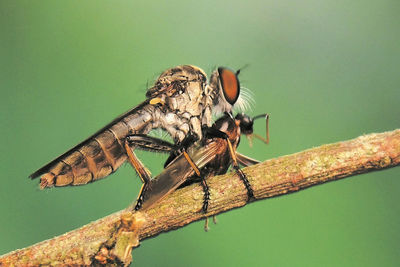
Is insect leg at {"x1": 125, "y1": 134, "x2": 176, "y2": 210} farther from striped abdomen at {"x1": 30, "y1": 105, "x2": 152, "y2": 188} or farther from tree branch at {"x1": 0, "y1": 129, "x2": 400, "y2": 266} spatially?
tree branch at {"x1": 0, "y1": 129, "x2": 400, "y2": 266}

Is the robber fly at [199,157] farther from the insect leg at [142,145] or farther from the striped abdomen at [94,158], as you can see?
the striped abdomen at [94,158]

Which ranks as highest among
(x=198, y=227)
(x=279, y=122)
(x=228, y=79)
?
(x=228, y=79)

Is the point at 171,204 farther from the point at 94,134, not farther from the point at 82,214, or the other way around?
the point at 82,214

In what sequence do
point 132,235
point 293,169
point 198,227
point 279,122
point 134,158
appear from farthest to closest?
point 279,122, point 198,227, point 134,158, point 293,169, point 132,235

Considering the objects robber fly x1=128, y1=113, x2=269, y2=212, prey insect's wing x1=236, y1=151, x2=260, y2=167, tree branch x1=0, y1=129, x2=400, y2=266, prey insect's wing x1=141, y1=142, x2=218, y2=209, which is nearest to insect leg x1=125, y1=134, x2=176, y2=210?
robber fly x1=128, y1=113, x2=269, y2=212

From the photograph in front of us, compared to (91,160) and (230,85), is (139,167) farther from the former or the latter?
(230,85)

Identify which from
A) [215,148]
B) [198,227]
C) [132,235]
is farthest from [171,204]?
[198,227]
